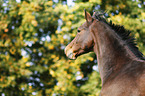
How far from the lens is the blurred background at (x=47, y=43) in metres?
8.63

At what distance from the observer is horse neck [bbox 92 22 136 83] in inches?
121

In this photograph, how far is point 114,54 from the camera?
10.4 feet

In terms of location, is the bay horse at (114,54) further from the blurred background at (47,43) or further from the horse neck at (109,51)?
the blurred background at (47,43)

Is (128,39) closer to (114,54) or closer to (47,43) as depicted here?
(114,54)

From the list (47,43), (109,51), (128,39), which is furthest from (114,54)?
(47,43)

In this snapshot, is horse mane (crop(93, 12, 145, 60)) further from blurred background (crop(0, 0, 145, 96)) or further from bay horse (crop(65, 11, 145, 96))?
blurred background (crop(0, 0, 145, 96))

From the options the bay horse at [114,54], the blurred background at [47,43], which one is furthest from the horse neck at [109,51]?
the blurred background at [47,43]

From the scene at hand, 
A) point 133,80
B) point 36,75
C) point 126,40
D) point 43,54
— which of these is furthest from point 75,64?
point 133,80

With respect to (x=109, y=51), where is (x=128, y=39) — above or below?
above

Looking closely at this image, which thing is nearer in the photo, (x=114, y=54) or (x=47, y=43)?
(x=114, y=54)

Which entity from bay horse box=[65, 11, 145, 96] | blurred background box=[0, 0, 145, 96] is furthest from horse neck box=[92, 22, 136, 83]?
blurred background box=[0, 0, 145, 96]

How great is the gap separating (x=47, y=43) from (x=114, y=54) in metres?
7.16

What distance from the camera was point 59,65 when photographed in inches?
350

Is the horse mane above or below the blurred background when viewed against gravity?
above
